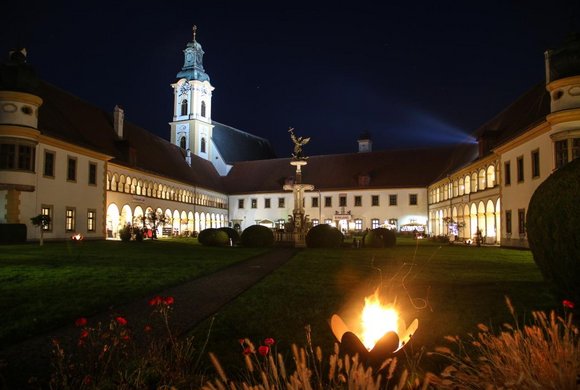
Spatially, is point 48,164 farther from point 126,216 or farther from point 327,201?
point 327,201

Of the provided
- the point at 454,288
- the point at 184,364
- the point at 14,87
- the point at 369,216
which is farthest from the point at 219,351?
the point at 369,216

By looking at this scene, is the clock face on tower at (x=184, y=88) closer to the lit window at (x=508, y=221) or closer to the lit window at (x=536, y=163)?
the lit window at (x=508, y=221)

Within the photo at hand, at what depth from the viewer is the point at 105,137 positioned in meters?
41.5

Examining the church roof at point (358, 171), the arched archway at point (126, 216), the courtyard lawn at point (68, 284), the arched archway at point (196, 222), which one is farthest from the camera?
the church roof at point (358, 171)

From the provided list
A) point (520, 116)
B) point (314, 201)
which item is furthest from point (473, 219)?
point (314, 201)

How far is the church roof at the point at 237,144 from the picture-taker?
75.6 meters

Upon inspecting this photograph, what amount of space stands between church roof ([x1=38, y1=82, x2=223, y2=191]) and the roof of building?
29.7m

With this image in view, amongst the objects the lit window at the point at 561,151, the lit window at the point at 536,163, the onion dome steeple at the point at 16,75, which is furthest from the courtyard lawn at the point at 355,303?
the onion dome steeple at the point at 16,75

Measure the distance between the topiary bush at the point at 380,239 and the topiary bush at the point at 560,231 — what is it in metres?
23.9

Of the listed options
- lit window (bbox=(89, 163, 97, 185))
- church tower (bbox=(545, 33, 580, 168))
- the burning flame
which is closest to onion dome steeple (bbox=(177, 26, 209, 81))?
lit window (bbox=(89, 163, 97, 185))

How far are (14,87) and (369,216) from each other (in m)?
43.0

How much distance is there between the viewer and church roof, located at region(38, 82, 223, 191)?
112 feet

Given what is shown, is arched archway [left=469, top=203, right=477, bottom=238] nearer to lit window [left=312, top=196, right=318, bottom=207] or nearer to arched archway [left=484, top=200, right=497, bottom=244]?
arched archway [left=484, top=200, right=497, bottom=244]

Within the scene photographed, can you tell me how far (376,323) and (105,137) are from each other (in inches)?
1627
